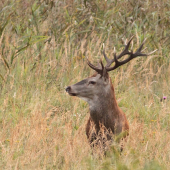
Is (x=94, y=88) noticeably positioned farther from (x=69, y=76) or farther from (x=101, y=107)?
(x=69, y=76)

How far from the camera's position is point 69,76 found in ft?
21.5

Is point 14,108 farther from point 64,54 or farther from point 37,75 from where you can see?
point 64,54

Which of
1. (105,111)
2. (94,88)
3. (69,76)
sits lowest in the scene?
(105,111)

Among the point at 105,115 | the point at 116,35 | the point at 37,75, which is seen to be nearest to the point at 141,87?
the point at 116,35

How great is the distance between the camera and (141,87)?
21.6 feet

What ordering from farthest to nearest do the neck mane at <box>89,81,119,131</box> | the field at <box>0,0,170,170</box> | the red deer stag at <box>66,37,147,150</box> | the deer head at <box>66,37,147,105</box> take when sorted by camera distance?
the deer head at <box>66,37,147,105</box>, the neck mane at <box>89,81,119,131</box>, the red deer stag at <box>66,37,147,150</box>, the field at <box>0,0,170,170</box>

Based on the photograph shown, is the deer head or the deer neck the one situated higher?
the deer head

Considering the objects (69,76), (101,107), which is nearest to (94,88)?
(101,107)

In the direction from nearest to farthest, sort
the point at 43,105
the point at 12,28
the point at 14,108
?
the point at 14,108 → the point at 43,105 → the point at 12,28

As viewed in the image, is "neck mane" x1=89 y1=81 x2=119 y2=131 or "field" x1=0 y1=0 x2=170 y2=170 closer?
"field" x1=0 y1=0 x2=170 y2=170

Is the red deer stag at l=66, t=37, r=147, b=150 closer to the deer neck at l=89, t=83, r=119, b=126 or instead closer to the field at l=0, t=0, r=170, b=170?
the deer neck at l=89, t=83, r=119, b=126

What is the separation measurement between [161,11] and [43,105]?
11.2 feet

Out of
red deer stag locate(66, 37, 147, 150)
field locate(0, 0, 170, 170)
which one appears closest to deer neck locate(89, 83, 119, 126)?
red deer stag locate(66, 37, 147, 150)

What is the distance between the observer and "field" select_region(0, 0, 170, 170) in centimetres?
423
